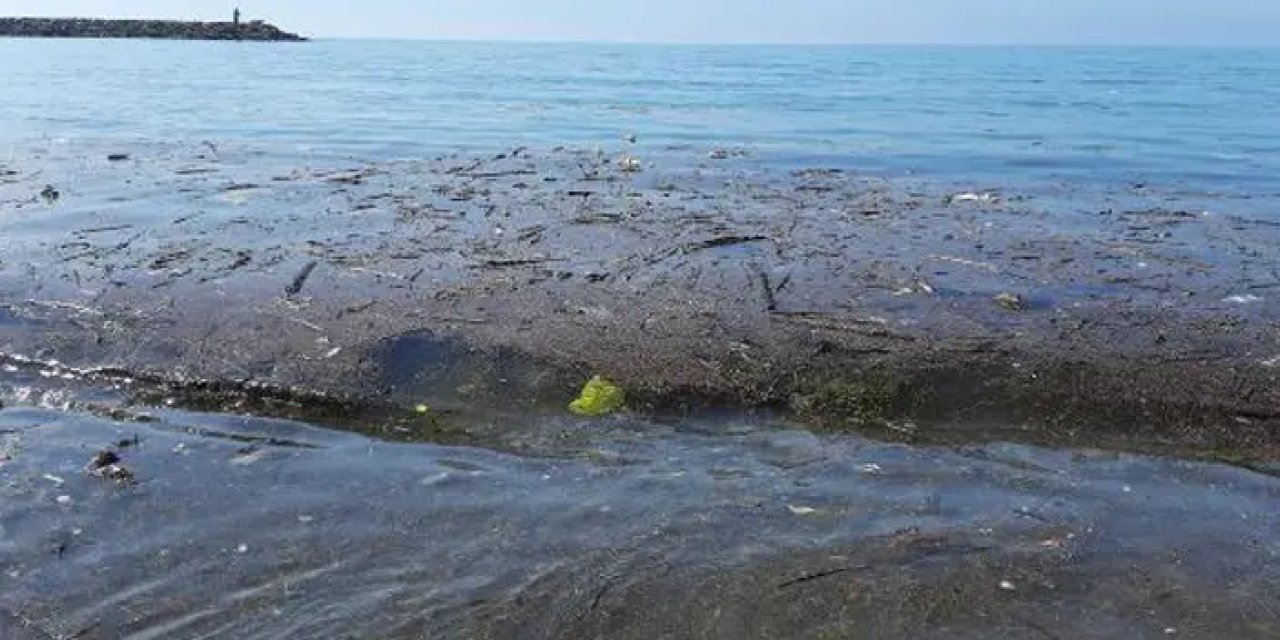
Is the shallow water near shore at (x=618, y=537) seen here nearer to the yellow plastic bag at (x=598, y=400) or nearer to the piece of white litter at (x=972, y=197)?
the yellow plastic bag at (x=598, y=400)

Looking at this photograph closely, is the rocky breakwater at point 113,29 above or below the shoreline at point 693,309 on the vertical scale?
above

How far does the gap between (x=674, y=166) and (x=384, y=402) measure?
13080mm

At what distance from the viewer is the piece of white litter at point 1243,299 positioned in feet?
34.2

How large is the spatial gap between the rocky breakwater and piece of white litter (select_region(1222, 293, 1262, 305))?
396ft

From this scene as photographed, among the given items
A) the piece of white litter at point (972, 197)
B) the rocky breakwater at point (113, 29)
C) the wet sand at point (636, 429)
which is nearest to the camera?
the wet sand at point (636, 429)

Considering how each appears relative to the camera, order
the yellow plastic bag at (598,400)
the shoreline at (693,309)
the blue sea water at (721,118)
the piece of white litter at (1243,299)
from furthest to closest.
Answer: the blue sea water at (721,118)
the piece of white litter at (1243,299)
the shoreline at (693,309)
the yellow plastic bag at (598,400)

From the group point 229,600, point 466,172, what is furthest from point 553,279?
point 466,172

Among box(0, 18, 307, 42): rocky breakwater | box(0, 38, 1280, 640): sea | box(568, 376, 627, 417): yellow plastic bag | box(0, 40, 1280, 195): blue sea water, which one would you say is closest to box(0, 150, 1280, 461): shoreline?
box(568, 376, 627, 417): yellow plastic bag

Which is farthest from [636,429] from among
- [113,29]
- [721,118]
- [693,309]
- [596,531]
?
[113,29]

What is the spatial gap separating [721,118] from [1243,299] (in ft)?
76.5

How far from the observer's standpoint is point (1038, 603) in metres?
5.28

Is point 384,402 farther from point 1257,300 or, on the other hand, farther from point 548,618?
point 1257,300

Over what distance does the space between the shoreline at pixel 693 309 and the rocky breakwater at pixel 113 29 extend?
112797mm

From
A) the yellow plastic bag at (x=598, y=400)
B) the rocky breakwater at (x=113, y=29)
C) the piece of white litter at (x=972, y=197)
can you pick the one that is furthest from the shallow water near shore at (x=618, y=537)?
the rocky breakwater at (x=113, y=29)
